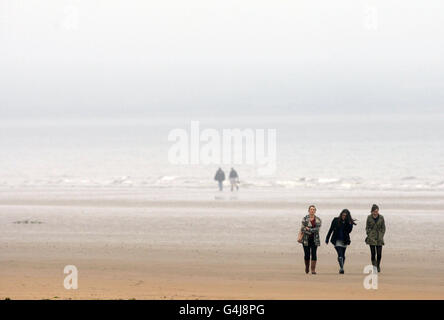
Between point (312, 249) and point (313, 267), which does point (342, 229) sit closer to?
point (312, 249)

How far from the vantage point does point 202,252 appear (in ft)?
79.2

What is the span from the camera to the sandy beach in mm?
17781

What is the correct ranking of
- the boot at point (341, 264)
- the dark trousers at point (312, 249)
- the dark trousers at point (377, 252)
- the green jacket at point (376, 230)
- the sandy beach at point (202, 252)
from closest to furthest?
the sandy beach at point (202, 252) < the green jacket at point (376, 230) < the dark trousers at point (312, 249) < the dark trousers at point (377, 252) < the boot at point (341, 264)

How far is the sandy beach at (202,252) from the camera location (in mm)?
17781

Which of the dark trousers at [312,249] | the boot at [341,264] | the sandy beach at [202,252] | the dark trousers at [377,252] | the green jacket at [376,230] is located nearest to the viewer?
the sandy beach at [202,252]

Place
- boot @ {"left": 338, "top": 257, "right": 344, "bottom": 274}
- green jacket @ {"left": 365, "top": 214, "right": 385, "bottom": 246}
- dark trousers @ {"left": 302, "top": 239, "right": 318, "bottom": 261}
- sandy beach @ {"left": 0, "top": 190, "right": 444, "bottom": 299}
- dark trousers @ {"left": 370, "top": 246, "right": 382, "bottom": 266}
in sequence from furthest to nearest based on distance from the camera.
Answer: boot @ {"left": 338, "top": 257, "right": 344, "bottom": 274} → dark trousers @ {"left": 370, "top": 246, "right": 382, "bottom": 266} → dark trousers @ {"left": 302, "top": 239, "right": 318, "bottom": 261} → green jacket @ {"left": 365, "top": 214, "right": 385, "bottom": 246} → sandy beach @ {"left": 0, "top": 190, "right": 444, "bottom": 299}

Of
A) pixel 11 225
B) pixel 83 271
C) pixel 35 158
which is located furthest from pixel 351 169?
pixel 83 271

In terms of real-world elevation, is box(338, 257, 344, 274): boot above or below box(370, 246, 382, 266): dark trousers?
below

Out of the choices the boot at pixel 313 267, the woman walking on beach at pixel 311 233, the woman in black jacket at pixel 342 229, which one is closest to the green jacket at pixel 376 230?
the woman in black jacket at pixel 342 229

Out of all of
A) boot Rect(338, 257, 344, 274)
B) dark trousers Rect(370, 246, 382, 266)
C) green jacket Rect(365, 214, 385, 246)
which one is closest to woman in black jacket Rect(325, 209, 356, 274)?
boot Rect(338, 257, 344, 274)

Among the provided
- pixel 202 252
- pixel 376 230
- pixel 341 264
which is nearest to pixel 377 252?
pixel 376 230

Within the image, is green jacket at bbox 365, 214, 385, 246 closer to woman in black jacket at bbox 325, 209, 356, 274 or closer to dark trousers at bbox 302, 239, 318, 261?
woman in black jacket at bbox 325, 209, 356, 274

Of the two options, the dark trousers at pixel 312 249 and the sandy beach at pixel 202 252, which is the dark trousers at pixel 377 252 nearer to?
the sandy beach at pixel 202 252
